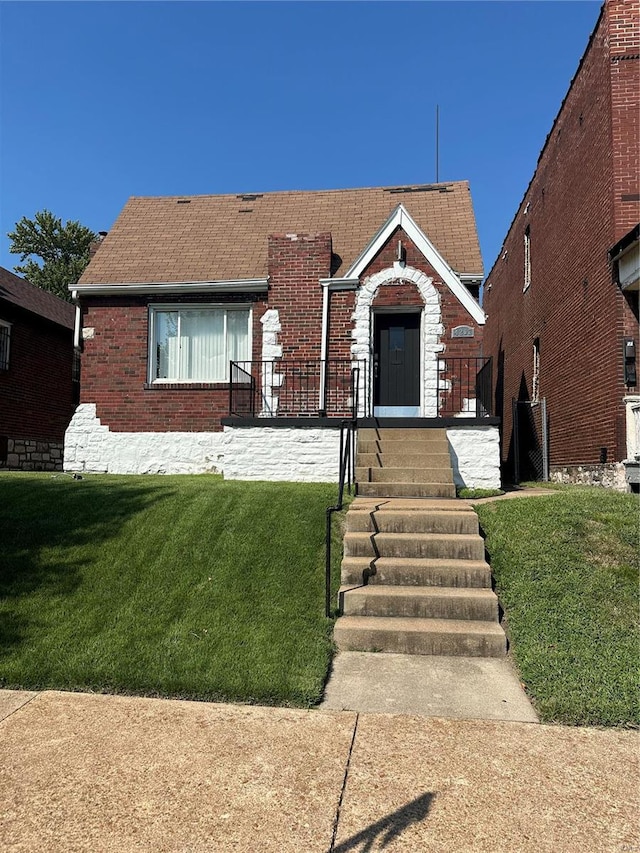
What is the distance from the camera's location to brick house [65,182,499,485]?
1170 cm

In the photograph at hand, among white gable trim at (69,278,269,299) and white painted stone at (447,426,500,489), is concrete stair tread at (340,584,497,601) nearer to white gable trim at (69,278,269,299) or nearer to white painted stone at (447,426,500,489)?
white painted stone at (447,426,500,489)

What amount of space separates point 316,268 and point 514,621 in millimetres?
8778

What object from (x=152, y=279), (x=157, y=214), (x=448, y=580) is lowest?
(x=448, y=580)

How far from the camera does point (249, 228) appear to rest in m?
14.2

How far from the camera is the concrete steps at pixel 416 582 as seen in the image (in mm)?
5062

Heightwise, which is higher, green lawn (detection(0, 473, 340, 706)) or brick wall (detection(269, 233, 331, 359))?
brick wall (detection(269, 233, 331, 359))

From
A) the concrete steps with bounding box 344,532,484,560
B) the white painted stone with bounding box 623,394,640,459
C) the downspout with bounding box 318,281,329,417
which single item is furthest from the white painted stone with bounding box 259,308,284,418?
the white painted stone with bounding box 623,394,640,459

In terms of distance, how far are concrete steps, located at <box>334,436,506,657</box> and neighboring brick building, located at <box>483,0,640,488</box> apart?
4440 mm

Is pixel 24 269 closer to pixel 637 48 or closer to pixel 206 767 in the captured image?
pixel 637 48

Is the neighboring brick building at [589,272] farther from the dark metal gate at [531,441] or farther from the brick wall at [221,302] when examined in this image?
the brick wall at [221,302]

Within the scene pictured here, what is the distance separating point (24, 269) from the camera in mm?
39062

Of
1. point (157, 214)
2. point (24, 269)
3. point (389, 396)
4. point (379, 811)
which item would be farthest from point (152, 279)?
point (24, 269)

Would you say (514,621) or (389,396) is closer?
(514,621)

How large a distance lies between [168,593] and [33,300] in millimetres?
16055
